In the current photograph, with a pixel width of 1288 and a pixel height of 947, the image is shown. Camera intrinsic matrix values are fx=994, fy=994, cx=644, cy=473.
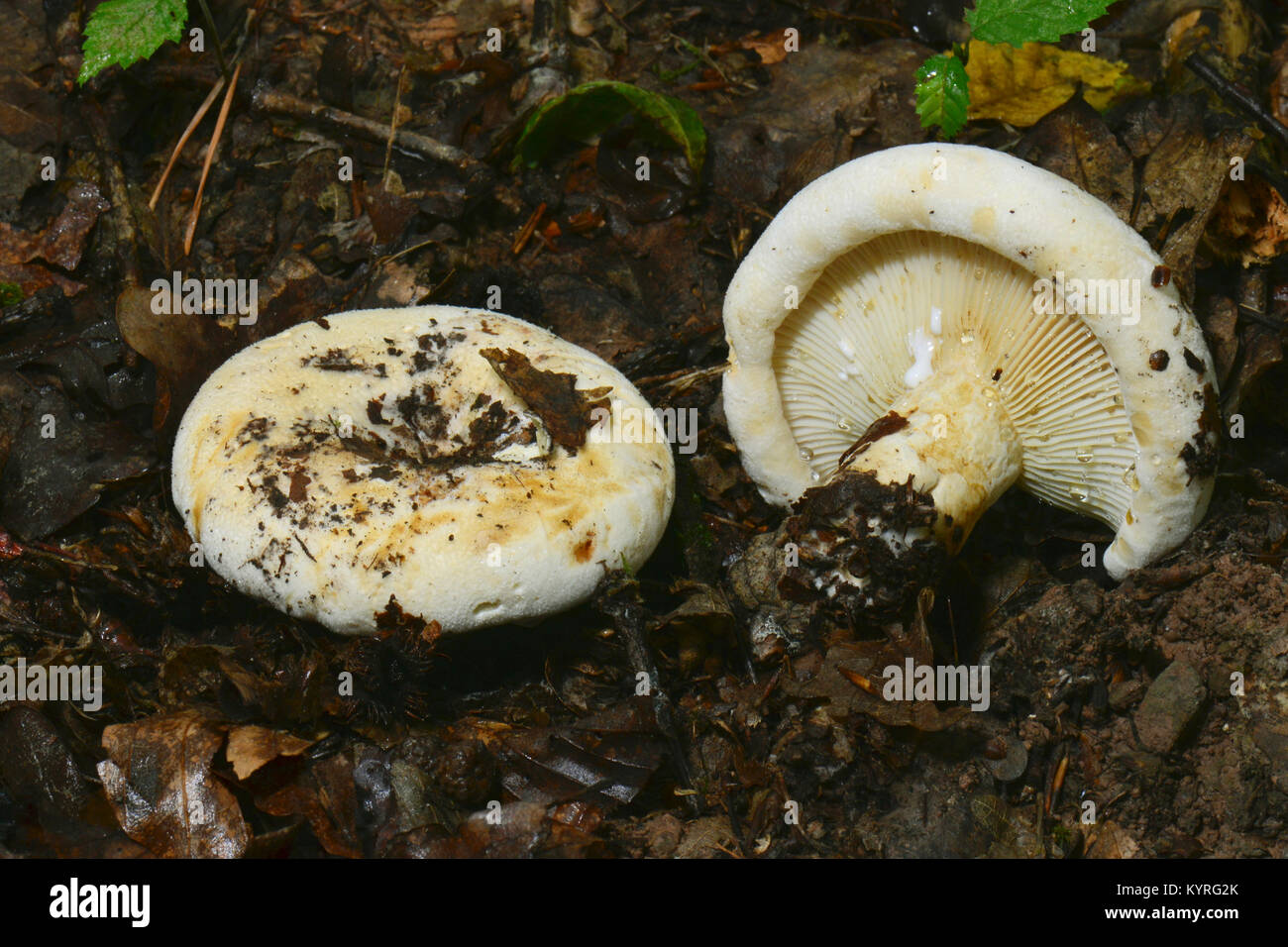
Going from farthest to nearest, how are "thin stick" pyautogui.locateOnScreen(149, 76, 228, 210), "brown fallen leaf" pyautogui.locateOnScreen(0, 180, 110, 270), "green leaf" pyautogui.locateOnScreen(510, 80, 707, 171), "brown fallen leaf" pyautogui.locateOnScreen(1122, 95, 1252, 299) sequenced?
"thin stick" pyautogui.locateOnScreen(149, 76, 228, 210) < "green leaf" pyautogui.locateOnScreen(510, 80, 707, 171) < "brown fallen leaf" pyautogui.locateOnScreen(0, 180, 110, 270) < "brown fallen leaf" pyautogui.locateOnScreen(1122, 95, 1252, 299)

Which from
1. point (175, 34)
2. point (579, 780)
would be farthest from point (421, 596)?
point (175, 34)

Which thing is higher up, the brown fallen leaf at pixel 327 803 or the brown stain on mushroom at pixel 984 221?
the brown stain on mushroom at pixel 984 221

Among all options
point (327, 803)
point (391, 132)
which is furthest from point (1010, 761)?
point (391, 132)

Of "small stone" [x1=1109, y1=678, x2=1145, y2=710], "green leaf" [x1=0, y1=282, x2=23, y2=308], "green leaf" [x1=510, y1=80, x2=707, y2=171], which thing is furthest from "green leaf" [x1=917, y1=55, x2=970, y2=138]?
"green leaf" [x1=0, y1=282, x2=23, y2=308]

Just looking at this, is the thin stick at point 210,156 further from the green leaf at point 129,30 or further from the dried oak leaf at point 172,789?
the dried oak leaf at point 172,789

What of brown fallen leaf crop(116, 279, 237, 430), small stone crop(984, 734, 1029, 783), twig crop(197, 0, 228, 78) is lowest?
small stone crop(984, 734, 1029, 783)

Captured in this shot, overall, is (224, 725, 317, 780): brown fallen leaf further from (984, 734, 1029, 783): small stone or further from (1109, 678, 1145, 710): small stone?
(1109, 678, 1145, 710): small stone

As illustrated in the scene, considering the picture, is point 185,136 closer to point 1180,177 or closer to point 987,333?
point 987,333

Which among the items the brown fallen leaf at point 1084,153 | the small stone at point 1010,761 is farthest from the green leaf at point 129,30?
the small stone at point 1010,761
